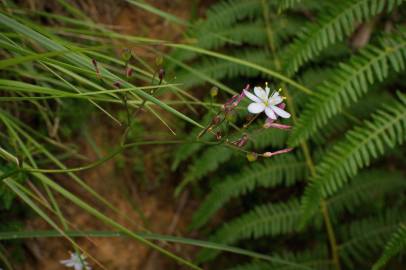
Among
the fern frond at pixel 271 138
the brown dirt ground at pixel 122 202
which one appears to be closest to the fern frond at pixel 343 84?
the fern frond at pixel 271 138

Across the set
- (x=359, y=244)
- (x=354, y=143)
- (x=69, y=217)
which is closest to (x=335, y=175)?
(x=354, y=143)

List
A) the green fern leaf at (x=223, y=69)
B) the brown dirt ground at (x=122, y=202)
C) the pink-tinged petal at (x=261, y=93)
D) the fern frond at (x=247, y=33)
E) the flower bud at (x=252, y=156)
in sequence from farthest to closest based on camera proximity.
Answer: the fern frond at (x=247, y=33) → the green fern leaf at (x=223, y=69) → the brown dirt ground at (x=122, y=202) → the pink-tinged petal at (x=261, y=93) → the flower bud at (x=252, y=156)

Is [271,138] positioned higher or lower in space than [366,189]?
higher

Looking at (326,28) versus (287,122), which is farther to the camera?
(287,122)

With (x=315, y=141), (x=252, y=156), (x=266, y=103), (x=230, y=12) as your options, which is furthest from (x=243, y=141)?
(x=230, y=12)

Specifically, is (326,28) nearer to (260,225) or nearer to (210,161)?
(210,161)

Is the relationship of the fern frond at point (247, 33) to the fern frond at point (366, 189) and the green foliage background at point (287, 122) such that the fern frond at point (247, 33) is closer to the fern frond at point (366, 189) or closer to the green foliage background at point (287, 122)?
the green foliage background at point (287, 122)
